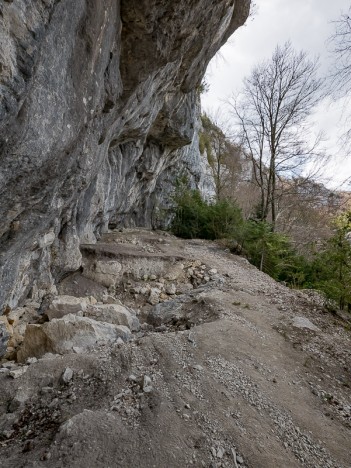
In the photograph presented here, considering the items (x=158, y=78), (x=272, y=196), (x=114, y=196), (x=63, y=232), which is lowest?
(x=63, y=232)

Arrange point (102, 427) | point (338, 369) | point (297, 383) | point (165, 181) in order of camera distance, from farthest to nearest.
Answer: point (165, 181) < point (338, 369) < point (297, 383) < point (102, 427)

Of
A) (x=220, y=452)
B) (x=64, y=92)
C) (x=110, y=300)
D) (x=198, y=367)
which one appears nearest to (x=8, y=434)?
(x=220, y=452)

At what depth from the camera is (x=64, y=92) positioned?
2.31 meters

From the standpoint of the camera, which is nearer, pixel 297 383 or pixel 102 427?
pixel 102 427

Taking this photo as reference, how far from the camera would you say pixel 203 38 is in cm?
477

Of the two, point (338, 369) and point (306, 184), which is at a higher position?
point (306, 184)

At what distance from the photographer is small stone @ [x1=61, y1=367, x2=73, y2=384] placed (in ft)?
7.74

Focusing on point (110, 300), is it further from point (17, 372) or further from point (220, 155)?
point (220, 155)

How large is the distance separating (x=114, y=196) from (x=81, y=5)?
5.96 m

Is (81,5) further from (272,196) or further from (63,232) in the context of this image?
(272,196)

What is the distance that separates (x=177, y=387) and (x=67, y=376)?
0.96 m

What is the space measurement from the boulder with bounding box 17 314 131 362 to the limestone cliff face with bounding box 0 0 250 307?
0.57 meters

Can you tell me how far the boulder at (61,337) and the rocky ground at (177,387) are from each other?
0.03 feet

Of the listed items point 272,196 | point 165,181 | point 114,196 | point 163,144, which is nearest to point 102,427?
point 114,196
